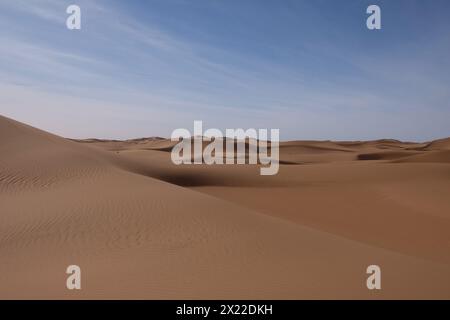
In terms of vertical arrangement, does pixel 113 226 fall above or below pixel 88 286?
above

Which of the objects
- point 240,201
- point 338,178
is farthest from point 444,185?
point 240,201

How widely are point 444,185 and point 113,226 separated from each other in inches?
593

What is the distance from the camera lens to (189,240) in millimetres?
5520

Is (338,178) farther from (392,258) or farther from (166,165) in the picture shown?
(392,258)

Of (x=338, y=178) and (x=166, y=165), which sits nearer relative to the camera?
(x=338, y=178)

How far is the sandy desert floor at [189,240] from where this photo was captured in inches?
158

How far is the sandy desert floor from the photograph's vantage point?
4.00m

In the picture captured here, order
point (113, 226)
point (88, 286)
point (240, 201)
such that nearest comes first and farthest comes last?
1. point (88, 286)
2. point (113, 226)
3. point (240, 201)

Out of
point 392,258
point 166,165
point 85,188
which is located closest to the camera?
point 392,258
